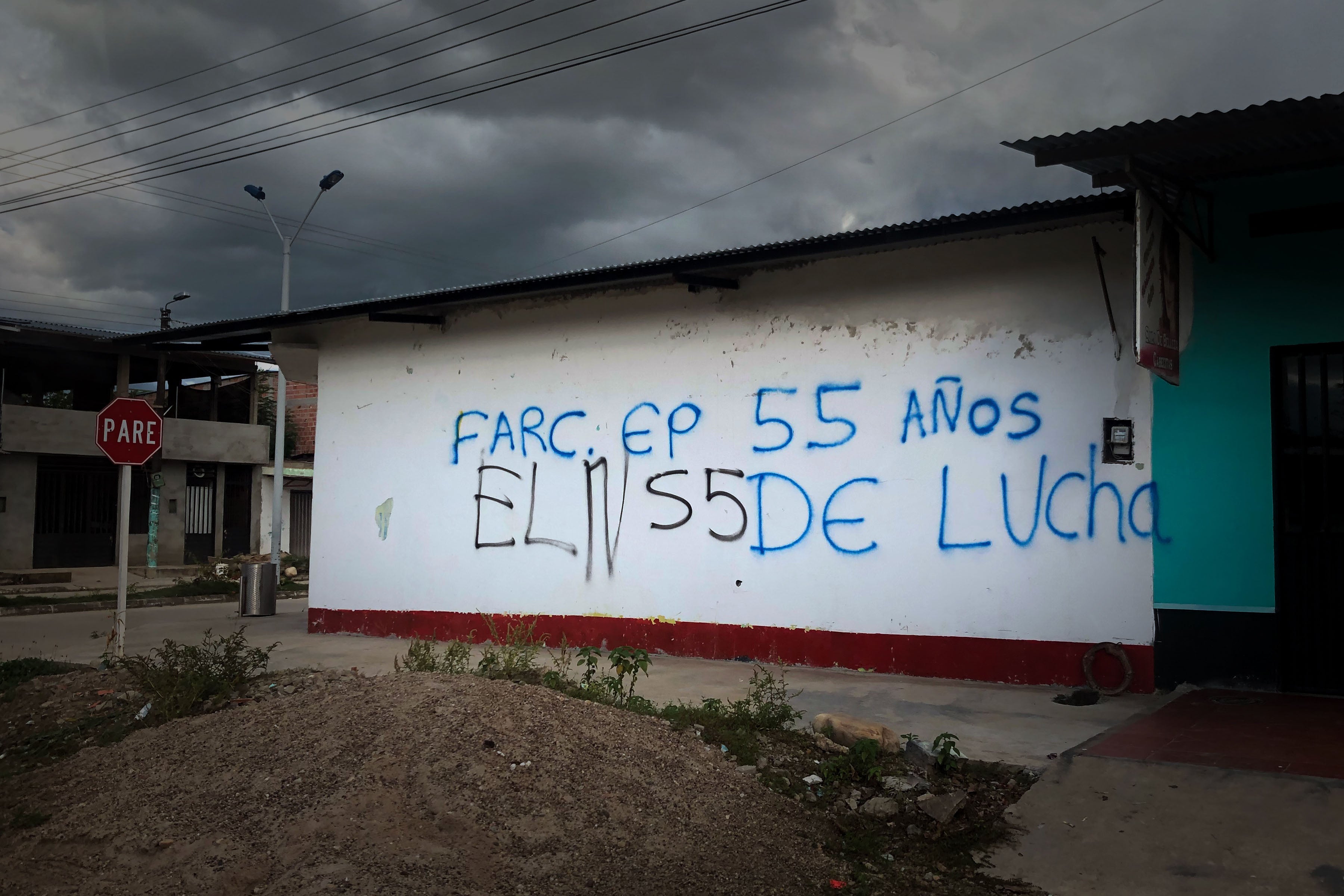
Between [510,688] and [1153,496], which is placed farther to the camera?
[1153,496]

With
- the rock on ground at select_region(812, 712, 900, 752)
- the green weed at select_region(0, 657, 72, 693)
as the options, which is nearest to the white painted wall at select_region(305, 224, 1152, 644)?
the rock on ground at select_region(812, 712, 900, 752)

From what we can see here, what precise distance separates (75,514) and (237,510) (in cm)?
423

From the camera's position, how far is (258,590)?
553 inches

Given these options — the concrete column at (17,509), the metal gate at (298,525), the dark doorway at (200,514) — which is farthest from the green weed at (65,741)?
the metal gate at (298,525)

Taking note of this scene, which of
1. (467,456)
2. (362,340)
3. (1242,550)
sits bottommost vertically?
(1242,550)

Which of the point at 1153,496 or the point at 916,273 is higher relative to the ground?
the point at 916,273

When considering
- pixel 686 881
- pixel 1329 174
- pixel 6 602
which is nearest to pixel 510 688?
pixel 686 881

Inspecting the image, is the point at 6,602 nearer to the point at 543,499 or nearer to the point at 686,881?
the point at 543,499

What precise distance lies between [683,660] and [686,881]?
519 centimetres

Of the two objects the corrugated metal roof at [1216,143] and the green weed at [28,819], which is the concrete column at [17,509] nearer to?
the green weed at [28,819]

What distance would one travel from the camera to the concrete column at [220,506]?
2603 centimetres

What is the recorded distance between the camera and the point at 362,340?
1145 cm

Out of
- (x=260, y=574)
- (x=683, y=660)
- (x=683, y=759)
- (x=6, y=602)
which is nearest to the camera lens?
(x=683, y=759)

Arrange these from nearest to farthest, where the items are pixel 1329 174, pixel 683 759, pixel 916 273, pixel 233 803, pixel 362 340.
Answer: pixel 233 803 → pixel 683 759 → pixel 1329 174 → pixel 916 273 → pixel 362 340
